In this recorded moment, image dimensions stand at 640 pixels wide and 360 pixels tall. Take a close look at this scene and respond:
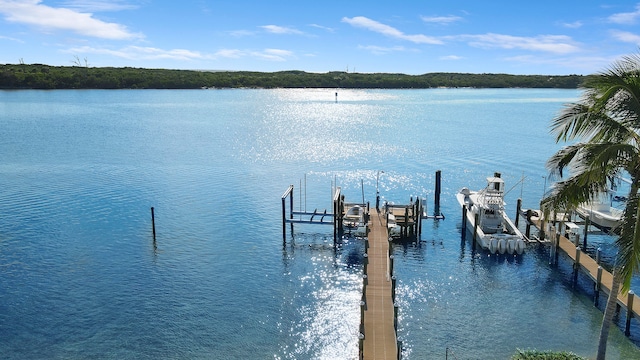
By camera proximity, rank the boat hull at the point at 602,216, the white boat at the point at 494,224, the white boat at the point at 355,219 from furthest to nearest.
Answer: the boat hull at the point at 602,216 < the white boat at the point at 355,219 < the white boat at the point at 494,224

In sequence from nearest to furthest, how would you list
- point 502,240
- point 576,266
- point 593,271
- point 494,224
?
point 593,271 < point 576,266 < point 502,240 < point 494,224

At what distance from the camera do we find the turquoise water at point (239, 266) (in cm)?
2572

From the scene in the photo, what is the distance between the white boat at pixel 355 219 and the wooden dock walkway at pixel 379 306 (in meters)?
3.04

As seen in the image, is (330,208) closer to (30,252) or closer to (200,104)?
(30,252)

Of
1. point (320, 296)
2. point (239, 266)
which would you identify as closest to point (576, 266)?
point (320, 296)

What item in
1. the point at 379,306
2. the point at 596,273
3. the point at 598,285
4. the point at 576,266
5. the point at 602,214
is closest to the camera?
the point at 379,306

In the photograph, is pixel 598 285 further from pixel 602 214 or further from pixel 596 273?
pixel 602 214

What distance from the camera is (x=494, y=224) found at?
40531mm

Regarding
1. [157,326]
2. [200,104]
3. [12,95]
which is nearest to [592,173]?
[157,326]

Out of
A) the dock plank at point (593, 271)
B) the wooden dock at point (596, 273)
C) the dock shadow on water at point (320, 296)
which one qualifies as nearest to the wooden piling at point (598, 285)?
the wooden dock at point (596, 273)

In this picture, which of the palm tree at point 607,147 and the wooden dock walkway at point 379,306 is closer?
the palm tree at point 607,147

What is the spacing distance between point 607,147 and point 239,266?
85.4 feet

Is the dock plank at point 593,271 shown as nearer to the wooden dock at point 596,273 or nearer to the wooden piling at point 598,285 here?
the wooden dock at point 596,273

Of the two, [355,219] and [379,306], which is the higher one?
[355,219]
